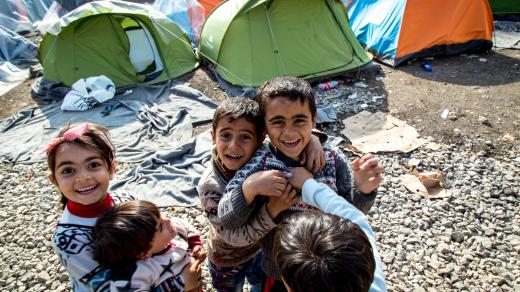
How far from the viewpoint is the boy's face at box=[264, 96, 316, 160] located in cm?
176

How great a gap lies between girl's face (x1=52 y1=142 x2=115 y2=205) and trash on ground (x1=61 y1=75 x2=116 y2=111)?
5338mm

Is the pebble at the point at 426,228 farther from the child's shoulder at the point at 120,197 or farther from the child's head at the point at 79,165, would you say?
the child's head at the point at 79,165

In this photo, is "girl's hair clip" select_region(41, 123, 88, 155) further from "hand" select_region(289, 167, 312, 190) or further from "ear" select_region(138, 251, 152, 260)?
"hand" select_region(289, 167, 312, 190)

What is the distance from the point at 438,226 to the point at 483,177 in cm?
115

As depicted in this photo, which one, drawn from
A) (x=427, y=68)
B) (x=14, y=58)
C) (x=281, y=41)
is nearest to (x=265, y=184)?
(x=281, y=41)

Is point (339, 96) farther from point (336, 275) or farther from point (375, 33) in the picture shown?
point (336, 275)

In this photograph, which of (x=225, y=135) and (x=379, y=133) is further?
(x=379, y=133)

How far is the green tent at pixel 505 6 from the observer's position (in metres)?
10.4

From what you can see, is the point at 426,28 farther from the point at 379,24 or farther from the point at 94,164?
the point at 94,164

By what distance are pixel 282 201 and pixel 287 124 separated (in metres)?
0.42

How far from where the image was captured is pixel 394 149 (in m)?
4.74

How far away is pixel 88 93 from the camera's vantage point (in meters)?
6.79

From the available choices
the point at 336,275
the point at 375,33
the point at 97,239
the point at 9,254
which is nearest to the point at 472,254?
the point at 336,275

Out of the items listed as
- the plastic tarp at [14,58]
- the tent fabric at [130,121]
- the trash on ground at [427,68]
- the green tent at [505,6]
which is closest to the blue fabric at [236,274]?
the tent fabric at [130,121]
